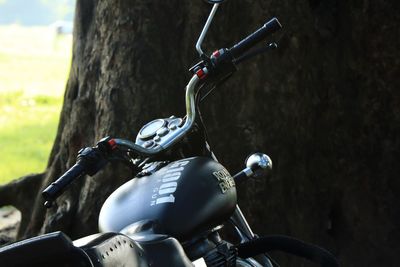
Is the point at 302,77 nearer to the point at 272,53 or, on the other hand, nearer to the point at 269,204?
the point at 272,53

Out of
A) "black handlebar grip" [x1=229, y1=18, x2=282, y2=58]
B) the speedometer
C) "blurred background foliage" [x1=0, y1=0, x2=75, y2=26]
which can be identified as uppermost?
"blurred background foliage" [x1=0, y1=0, x2=75, y2=26]

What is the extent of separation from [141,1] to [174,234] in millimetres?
1829

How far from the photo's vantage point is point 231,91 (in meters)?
3.86

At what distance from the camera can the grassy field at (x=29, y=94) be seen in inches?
332

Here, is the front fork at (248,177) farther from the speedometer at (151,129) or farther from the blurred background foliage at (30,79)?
the blurred background foliage at (30,79)

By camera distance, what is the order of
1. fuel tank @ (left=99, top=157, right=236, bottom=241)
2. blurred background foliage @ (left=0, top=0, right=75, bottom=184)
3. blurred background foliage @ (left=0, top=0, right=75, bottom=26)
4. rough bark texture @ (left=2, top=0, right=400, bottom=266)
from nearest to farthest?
fuel tank @ (left=99, top=157, right=236, bottom=241), rough bark texture @ (left=2, top=0, right=400, bottom=266), blurred background foliage @ (left=0, top=0, right=75, bottom=184), blurred background foliage @ (left=0, top=0, right=75, bottom=26)

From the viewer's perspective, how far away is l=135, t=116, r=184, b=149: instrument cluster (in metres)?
2.32

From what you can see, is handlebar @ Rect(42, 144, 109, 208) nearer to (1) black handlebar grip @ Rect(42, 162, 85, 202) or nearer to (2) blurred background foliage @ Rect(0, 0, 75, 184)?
(1) black handlebar grip @ Rect(42, 162, 85, 202)

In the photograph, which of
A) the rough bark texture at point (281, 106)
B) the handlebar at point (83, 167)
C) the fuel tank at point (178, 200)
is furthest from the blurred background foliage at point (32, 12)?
the handlebar at point (83, 167)

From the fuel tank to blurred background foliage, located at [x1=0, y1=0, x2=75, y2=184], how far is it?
5.36 meters

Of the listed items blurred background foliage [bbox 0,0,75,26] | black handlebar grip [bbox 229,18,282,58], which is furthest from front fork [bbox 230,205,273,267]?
blurred background foliage [bbox 0,0,75,26]

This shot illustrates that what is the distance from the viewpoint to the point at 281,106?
392cm

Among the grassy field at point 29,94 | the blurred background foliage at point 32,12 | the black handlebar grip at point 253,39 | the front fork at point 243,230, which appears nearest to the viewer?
the black handlebar grip at point 253,39

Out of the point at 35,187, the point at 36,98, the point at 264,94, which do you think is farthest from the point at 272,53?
the point at 36,98
